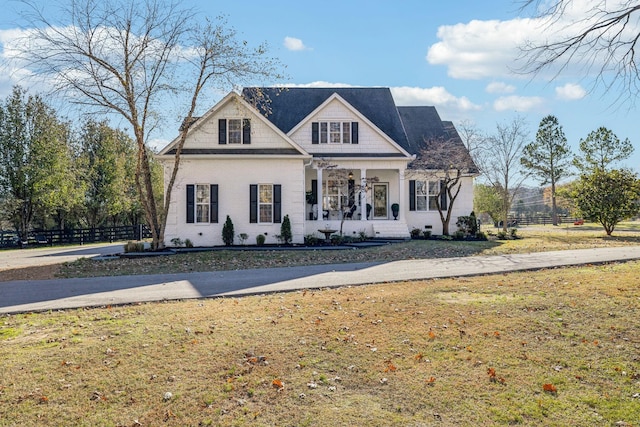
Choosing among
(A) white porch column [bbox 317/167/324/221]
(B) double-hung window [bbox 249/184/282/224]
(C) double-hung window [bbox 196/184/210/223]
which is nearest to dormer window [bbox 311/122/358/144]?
(A) white porch column [bbox 317/167/324/221]

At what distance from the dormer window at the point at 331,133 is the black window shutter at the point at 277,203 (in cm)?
479

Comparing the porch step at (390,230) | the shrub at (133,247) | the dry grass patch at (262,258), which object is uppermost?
the porch step at (390,230)

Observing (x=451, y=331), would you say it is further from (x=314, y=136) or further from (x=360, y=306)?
(x=314, y=136)

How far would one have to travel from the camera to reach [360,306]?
8094 mm

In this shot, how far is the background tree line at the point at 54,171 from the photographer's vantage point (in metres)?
28.3

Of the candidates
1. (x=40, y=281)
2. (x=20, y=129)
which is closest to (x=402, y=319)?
(x=40, y=281)

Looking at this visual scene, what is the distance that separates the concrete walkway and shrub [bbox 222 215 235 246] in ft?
21.7

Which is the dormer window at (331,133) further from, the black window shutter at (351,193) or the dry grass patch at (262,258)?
the dry grass patch at (262,258)

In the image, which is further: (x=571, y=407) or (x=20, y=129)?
(x=20, y=129)

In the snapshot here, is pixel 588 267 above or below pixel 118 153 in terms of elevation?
below

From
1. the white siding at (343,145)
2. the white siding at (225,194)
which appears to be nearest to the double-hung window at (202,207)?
the white siding at (225,194)

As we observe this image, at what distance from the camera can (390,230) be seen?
73.9 feet

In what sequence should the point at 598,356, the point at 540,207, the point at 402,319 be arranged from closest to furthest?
the point at 598,356
the point at 402,319
the point at 540,207

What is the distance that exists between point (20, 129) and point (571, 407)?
33.6 meters
